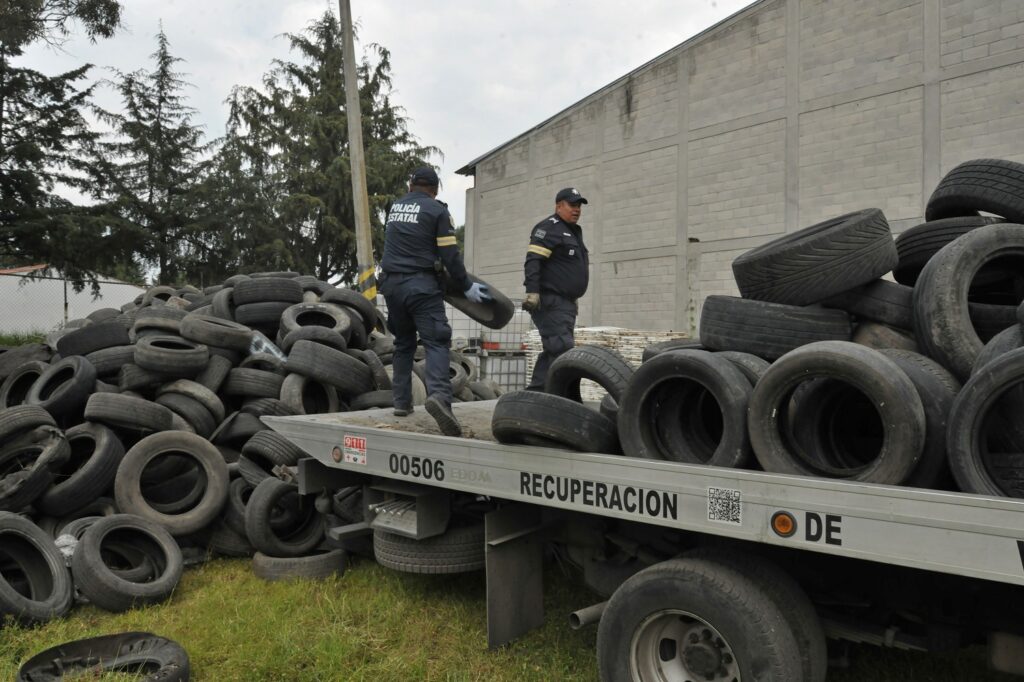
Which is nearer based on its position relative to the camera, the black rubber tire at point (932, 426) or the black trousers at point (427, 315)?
the black rubber tire at point (932, 426)

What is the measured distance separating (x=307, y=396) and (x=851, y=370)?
5.47 meters

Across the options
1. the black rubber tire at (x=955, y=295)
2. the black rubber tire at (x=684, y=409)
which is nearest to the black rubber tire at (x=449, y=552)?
the black rubber tire at (x=684, y=409)

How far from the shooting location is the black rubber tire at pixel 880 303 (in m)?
3.43

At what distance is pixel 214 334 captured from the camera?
709 centimetres

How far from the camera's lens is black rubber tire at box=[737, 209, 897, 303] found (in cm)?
335

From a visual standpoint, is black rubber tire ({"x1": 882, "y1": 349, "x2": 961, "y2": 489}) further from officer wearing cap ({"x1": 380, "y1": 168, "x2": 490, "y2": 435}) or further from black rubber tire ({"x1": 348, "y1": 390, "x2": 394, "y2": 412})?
black rubber tire ({"x1": 348, "y1": 390, "x2": 394, "y2": 412})

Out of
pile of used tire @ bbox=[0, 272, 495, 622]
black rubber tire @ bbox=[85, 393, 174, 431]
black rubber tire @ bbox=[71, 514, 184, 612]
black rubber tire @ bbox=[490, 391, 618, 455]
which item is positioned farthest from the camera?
black rubber tire @ bbox=[85, 393, 174, 431]

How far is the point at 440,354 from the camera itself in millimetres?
5020

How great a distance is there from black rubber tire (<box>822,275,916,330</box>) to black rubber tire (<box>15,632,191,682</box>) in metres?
3.71

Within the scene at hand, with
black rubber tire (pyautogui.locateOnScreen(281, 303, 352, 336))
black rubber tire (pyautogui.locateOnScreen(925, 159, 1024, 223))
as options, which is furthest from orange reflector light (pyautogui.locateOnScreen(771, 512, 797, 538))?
black rubber tire (pyautogui.locateOnScreen(281, 303, 352, 336))

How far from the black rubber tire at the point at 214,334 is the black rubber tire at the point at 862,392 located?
5684 millimetres

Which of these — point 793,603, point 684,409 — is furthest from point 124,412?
point 793,603

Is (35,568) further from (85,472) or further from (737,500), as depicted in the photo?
(737,500)

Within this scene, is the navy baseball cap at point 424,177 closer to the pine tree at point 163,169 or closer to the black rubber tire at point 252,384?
the black rubber tire at point 252,384
